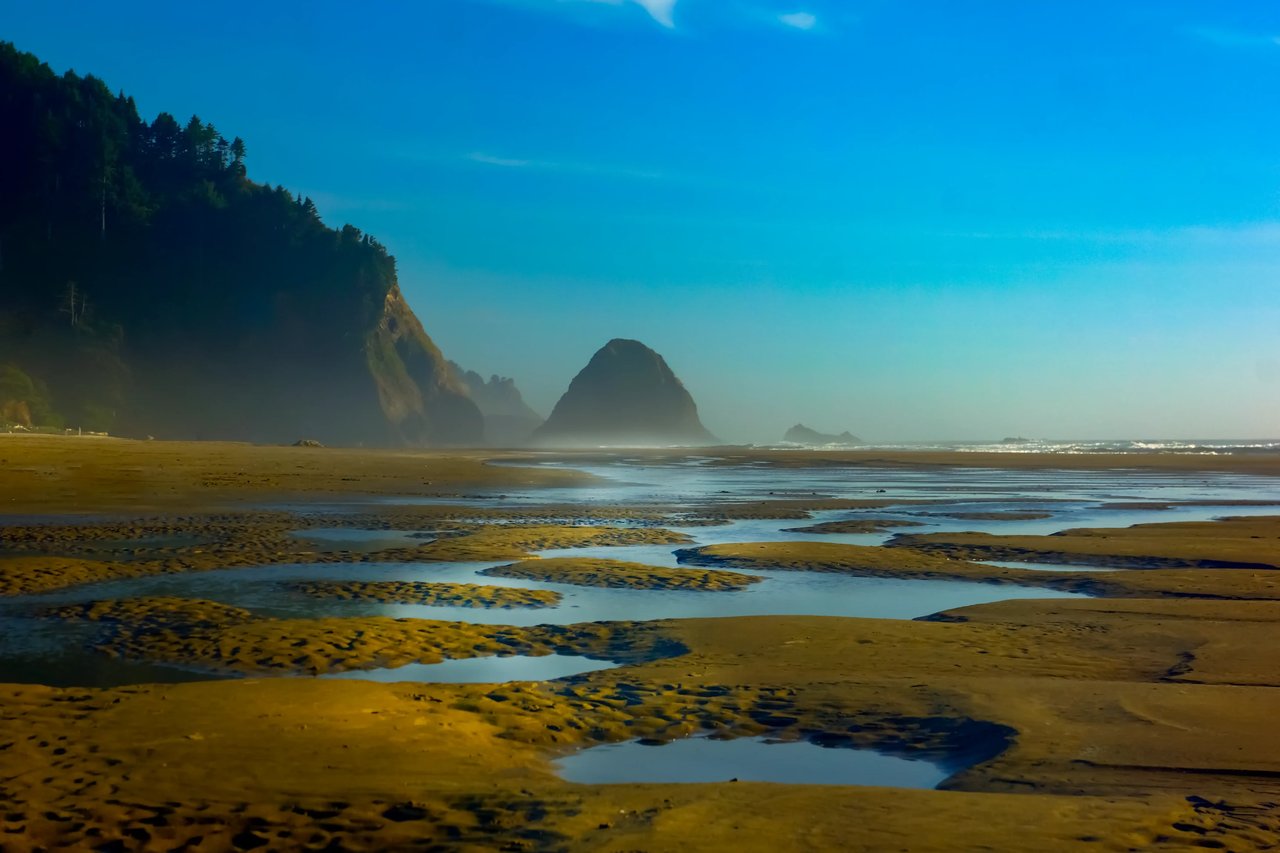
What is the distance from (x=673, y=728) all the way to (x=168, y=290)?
128 metres

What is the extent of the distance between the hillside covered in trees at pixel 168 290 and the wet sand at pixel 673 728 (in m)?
92.0

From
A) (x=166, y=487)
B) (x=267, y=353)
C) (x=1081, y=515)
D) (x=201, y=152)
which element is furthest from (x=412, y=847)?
(x=201, y=152)

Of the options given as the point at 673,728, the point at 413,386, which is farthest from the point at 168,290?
the point at 673,728

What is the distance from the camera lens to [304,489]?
1591 inches

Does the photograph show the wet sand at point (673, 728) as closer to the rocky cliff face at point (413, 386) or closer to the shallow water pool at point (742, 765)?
the shallow water pool at point (742, 765)

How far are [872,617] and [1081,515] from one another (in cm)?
2263

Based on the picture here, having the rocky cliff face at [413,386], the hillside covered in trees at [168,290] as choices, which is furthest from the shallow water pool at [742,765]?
→ the rocky cliff face at [413,386]

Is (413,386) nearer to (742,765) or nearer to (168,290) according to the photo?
(168,290)

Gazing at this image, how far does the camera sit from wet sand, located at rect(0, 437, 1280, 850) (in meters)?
6.16

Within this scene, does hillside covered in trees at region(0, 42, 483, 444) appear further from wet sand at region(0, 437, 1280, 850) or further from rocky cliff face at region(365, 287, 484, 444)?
wet sand at region(0, 437, 1280, 850)

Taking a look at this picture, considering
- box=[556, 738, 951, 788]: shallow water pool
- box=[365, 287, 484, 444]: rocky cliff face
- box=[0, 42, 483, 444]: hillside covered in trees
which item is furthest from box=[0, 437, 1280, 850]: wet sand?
box=[365, 287, 484, 444]: rocky cliff face

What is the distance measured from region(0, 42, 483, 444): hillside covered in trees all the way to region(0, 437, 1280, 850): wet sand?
92012 mm

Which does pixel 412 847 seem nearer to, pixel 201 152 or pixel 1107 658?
pixel 1107 658

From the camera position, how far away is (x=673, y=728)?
8.95 metres
